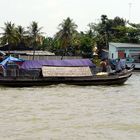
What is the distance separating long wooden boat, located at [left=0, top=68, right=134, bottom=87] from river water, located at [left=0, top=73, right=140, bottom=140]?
162cm

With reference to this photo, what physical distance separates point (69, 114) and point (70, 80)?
37.0 ft

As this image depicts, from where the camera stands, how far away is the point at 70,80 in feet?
89.9

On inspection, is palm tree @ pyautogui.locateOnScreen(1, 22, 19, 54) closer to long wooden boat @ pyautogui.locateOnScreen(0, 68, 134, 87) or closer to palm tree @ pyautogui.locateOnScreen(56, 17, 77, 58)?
palm tree @ pyautogui.locateOnScreen(56, 17, 77, 58)

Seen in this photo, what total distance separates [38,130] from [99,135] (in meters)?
1.78

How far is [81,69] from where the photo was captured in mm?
28547

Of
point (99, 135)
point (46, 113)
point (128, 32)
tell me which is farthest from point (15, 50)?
point (99, 135)

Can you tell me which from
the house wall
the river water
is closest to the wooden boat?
the river water

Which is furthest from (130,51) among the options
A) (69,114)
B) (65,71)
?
(69,114)

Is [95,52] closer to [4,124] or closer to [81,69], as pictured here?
[81,69]

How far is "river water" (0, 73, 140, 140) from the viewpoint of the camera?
12.8m

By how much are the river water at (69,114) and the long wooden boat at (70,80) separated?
1.62 m

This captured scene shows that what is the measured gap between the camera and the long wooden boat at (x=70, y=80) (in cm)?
2658

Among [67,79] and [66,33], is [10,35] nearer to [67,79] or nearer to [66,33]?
[66,33]

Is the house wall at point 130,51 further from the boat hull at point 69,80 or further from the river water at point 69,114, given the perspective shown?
the river water at point 69,114
